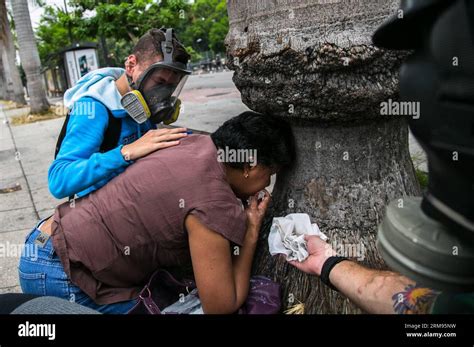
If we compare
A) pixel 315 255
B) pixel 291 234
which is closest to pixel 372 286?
pixel 315 255

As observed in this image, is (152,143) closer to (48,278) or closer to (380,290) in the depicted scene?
(48,278)

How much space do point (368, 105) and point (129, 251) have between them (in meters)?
1.09

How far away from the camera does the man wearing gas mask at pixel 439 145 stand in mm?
734

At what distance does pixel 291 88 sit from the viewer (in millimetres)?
1735

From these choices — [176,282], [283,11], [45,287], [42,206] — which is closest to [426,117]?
[283,11]

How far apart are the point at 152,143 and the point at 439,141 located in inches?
51.1

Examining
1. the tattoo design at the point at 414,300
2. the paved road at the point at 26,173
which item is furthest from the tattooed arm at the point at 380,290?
the paved road at the point at 26,173

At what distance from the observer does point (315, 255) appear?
1.79m

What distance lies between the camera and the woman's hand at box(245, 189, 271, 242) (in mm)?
1948

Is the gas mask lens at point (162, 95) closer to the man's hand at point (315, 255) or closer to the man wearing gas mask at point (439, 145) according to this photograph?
the man's hand at point (315, 255)

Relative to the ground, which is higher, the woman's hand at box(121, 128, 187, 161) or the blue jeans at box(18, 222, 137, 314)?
the woman's hand at box(121, 128, 187, 161)

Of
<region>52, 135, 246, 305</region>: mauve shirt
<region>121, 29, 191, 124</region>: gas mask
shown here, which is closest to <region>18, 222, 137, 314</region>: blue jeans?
<region>52, 135, 246, 305</region>: mauve shirt

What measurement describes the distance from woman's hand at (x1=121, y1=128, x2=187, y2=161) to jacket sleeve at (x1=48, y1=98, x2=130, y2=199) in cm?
4

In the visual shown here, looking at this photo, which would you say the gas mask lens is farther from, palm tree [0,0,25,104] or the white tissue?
palm tree [0,0,25,104]
